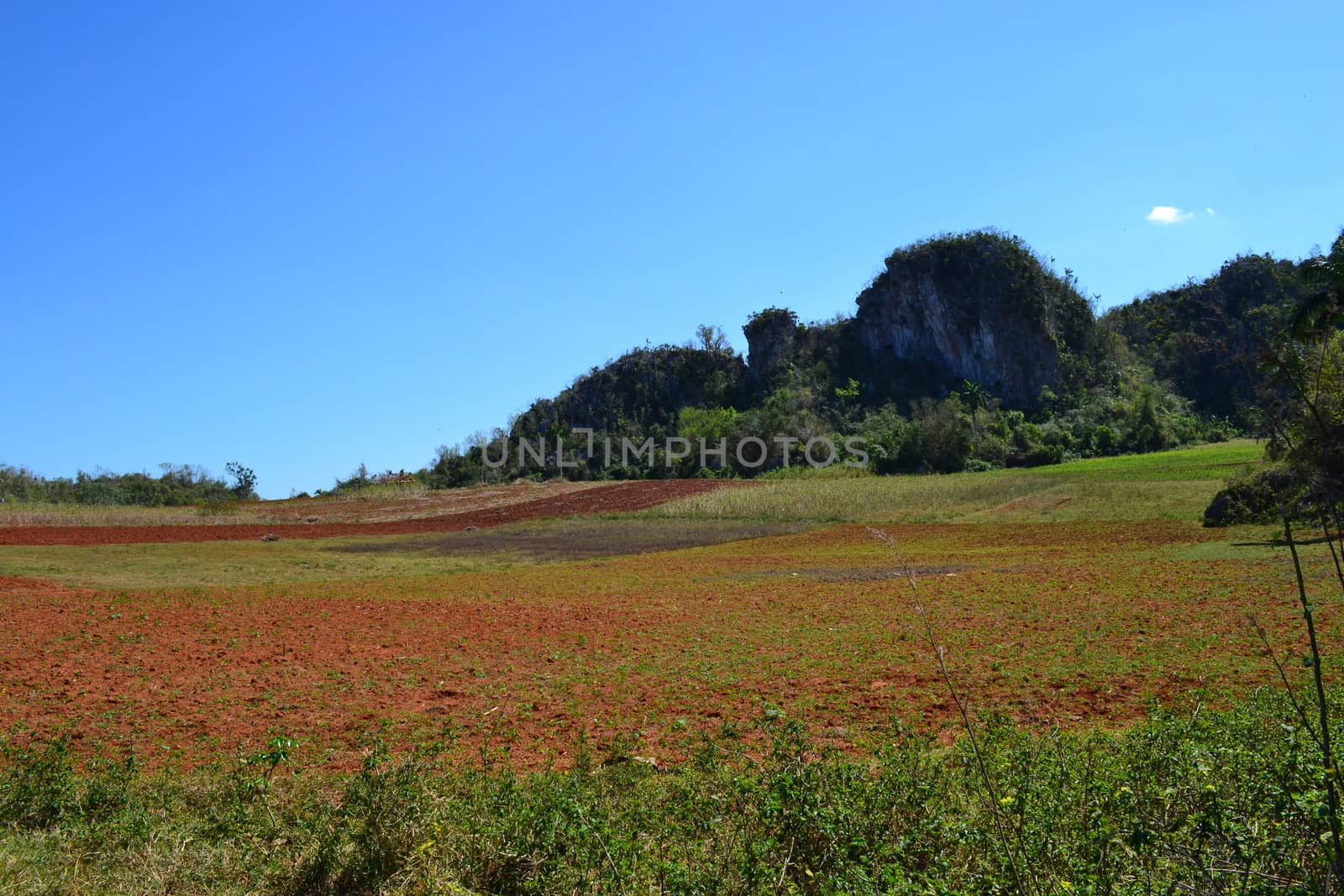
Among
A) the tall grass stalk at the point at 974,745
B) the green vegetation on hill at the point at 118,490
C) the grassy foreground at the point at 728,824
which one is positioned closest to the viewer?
the tall grass stalk at the point at 974,745

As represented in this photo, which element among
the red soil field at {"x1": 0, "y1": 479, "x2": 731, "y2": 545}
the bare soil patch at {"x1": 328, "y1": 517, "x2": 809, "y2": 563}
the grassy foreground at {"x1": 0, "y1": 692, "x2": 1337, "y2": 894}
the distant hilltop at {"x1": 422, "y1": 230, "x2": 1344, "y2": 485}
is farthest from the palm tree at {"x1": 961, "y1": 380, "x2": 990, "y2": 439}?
the grassy foreground at {"x1": 0, "y1": 692, "x2": 1337, "y2": 894}

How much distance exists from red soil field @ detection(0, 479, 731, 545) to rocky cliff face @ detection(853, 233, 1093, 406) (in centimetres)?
4982

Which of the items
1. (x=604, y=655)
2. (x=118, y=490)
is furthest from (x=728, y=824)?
(x=118, y=490)

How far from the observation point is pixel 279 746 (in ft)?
26.2

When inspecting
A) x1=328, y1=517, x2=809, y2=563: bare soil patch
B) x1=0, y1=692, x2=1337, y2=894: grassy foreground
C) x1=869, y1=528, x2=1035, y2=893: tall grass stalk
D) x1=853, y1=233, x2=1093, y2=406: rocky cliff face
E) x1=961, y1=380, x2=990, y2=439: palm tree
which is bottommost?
x1=328, y1=517, x2=809, y2=563: bare soil patch

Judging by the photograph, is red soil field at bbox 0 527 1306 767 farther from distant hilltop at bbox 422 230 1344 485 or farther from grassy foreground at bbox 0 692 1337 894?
distant hilltop at bbox 422 230 1344 485

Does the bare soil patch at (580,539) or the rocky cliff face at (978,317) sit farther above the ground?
the rocky cliff face at (978,317)

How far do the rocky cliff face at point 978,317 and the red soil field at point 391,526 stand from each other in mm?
49824

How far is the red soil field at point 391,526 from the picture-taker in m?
40.8

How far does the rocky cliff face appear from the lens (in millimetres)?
106625

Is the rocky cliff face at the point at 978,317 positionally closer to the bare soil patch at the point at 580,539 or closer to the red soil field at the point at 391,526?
the red soil field at the point at 391,526

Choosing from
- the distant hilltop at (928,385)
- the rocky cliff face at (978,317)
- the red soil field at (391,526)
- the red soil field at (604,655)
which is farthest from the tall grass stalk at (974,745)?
the rocky cliff face at (978,317)

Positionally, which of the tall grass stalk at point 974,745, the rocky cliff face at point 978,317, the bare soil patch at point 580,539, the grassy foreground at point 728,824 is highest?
the rocky cliff face at point 978,317

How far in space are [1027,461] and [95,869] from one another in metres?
77.9
